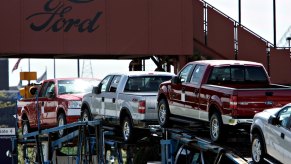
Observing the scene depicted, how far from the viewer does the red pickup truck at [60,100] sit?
71.3ft

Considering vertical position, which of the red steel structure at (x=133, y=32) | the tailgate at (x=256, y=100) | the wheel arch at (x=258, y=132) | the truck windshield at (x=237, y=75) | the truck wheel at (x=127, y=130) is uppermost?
the red steel structure at (x=133, y=32)

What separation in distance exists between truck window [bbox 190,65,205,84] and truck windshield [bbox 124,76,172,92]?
7.55 ft

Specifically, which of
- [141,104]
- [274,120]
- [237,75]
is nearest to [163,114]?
[141,104]

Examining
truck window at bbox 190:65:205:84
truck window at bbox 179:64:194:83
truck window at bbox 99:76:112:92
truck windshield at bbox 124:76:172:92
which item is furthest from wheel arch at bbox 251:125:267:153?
truck window at bbox 99:76:112:92

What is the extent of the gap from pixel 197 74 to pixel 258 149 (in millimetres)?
3503

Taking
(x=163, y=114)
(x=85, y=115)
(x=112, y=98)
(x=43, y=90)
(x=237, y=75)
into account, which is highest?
(x=237, y=75)

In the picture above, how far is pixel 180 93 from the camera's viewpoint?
56.6 feet

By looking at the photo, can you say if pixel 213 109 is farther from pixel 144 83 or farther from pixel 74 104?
pixel 74 104

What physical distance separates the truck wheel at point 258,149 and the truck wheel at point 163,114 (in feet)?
13.6

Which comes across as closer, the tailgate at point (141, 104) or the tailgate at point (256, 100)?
the tailgate at point (256, 100)

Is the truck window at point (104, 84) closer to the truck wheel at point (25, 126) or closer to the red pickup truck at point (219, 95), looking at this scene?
the red pickup truck at point (219, 95)

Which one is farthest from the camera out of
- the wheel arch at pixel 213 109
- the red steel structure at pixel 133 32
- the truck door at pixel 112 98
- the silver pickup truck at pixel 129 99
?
the red steel structure at pixel 133 32

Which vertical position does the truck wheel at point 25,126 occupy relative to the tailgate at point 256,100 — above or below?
below

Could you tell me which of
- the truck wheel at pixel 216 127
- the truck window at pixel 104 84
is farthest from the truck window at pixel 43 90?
the truck wheel at pixel 216 127
